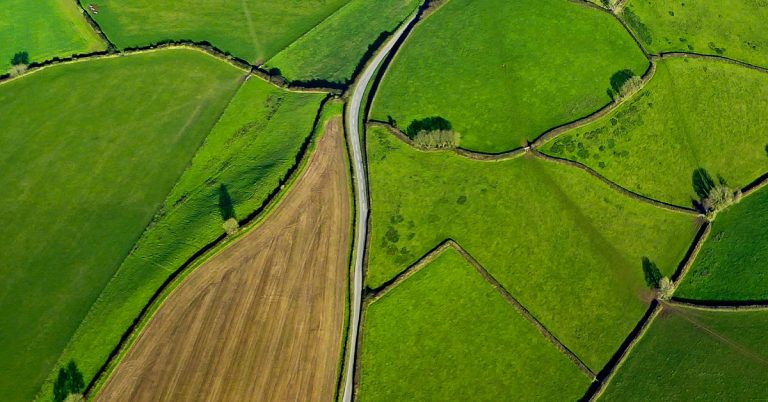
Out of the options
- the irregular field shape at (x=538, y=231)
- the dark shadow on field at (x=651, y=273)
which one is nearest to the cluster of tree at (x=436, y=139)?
the irregular field shape at (x=538, y=231)

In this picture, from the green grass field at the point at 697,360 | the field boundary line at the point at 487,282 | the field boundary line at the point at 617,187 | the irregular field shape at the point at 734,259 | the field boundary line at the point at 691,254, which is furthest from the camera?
the field boundary line at the point at 617,187

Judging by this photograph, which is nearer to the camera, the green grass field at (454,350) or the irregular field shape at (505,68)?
the green grass field at (454,350)

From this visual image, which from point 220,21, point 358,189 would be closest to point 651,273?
point 358,189

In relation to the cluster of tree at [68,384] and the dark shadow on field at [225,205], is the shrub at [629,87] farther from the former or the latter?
the cluster of tree at [68,384]

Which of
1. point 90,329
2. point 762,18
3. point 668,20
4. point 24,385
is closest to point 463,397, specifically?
point 90,329

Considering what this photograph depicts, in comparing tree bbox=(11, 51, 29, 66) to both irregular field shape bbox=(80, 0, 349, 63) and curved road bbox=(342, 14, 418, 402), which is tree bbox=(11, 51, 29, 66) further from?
curved road bbox=(342, 14, 418, 402)

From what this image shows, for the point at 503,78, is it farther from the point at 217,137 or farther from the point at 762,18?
the point at 762,18

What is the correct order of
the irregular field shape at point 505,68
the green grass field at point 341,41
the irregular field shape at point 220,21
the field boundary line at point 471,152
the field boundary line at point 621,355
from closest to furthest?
the field boundary line at point 621,355
the field boundary line at point 471,152
the irregular field shape at point 505,68
the green grass field at point 341,41
the irregular field shape at point 220,21
